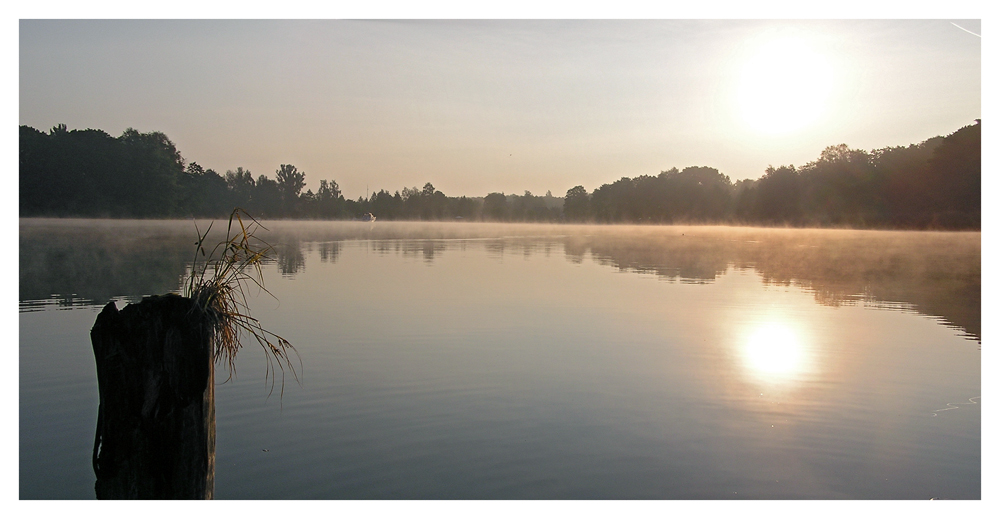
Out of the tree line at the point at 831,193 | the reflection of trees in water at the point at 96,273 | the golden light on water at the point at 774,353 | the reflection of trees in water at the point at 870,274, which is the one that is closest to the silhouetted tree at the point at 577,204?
the tree line at the point at 831,193

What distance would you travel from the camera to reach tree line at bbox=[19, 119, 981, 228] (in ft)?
→ 91.3

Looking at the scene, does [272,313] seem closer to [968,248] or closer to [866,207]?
[968,248]

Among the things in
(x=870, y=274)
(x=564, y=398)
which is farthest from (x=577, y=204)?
(x=564, y=398)

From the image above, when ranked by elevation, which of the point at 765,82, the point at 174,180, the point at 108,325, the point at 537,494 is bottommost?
the point at 537,494

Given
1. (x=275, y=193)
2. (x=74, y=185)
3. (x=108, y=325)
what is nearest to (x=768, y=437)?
(x=108, y=325)

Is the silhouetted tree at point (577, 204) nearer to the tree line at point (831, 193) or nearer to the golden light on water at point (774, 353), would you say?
the tree line at point (831, 193)

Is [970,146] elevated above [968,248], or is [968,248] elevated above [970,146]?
[970,146]

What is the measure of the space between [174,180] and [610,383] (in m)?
63.9

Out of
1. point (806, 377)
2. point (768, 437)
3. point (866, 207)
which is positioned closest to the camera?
point (768, 437)

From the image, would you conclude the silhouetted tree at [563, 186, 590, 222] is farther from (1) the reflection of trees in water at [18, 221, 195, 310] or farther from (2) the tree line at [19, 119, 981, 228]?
(1) the reflection of trees in water at [18, 221, 195, 310]

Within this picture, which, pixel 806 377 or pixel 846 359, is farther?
pixel 846 359

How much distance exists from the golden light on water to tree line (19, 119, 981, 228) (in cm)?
1146

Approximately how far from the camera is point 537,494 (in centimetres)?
436

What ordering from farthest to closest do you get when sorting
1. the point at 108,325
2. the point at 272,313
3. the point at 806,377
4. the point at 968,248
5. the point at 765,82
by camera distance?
the point at 968,248, the point at 765,82, the point at 272,313, the point at 806,377, the point at 108,325
